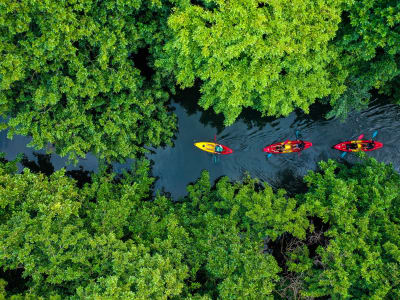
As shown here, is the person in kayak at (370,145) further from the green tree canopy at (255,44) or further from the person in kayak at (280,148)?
the green tree canopy at (255,44)

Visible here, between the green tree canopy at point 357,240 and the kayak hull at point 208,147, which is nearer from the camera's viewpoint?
the green tree canopy at point 357,240

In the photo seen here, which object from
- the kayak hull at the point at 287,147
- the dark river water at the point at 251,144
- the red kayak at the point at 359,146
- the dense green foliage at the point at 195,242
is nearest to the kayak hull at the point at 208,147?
the dark river water at the point at 251,144

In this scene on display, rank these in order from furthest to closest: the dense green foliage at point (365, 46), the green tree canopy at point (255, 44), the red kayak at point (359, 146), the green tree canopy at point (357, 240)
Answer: the red kayak at point (359, 146)
the dense green foliage at point (365, 46)
the green tree canopy at point (357, 240)
the green tree canopy at point (255, 44)

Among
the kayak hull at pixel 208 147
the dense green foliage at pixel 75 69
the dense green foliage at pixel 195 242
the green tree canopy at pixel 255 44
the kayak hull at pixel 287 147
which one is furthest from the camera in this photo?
the kayak hull at pixel 208 147

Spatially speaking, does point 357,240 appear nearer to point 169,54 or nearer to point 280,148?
point 280,148

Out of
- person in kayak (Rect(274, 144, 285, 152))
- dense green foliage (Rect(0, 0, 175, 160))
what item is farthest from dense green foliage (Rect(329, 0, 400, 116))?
dense green foliage (Rect(0, 0, 175, 160))

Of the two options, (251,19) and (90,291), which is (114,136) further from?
(251,19)

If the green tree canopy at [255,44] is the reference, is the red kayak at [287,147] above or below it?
below
